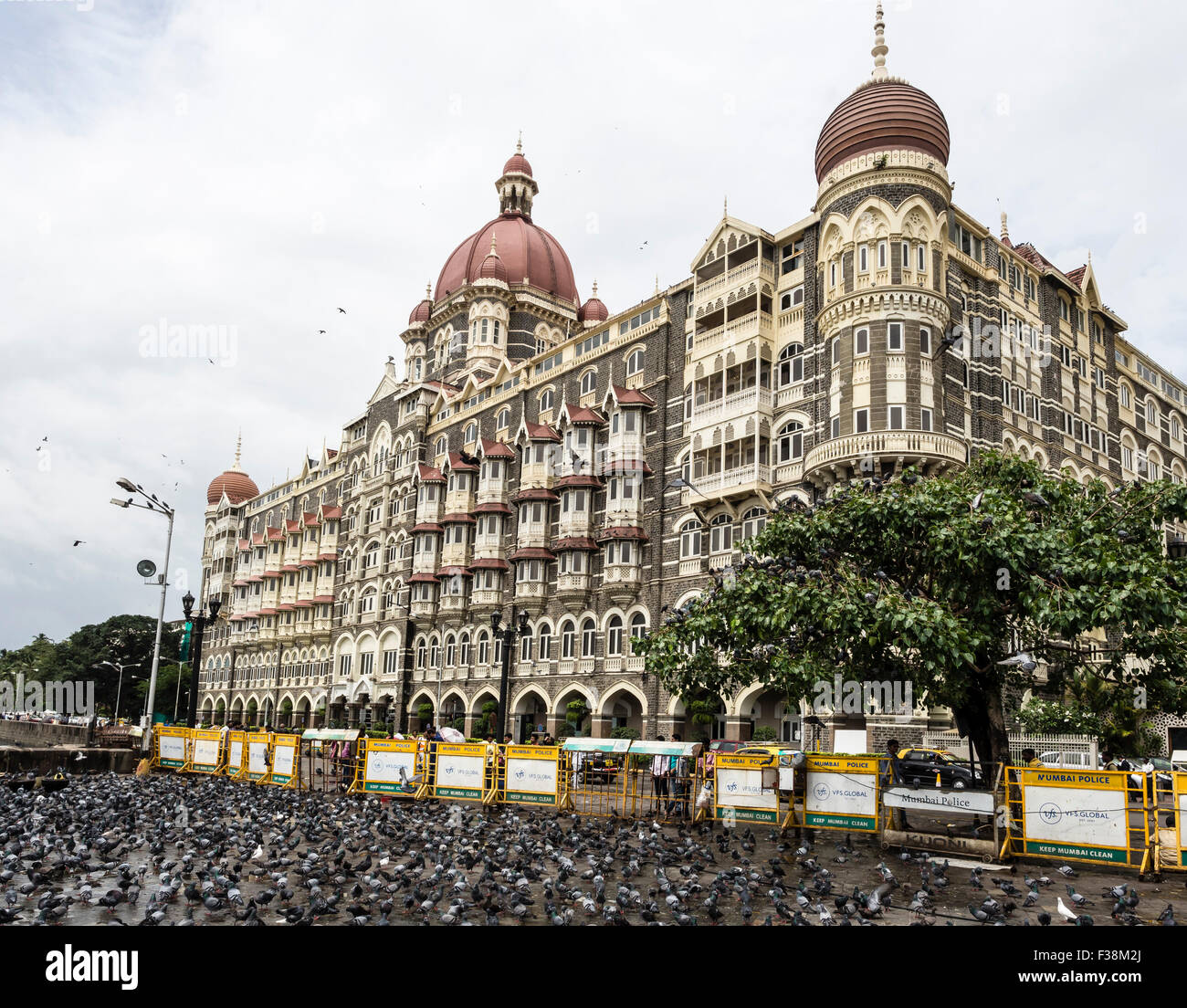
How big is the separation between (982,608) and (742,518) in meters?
18.7

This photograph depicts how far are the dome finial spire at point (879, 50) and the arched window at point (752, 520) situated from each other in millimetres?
15442

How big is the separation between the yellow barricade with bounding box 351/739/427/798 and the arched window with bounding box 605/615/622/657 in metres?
17.4

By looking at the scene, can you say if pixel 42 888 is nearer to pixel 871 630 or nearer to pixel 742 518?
pixel 871 630

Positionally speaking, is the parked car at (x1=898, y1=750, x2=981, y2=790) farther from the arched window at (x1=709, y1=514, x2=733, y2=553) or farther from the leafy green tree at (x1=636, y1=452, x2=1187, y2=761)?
the arched window at (x1=709, y1=514, x2=733, y2=553)

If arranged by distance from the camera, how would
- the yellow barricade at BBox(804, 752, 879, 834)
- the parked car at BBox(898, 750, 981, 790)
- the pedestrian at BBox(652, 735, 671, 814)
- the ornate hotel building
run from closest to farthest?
the yellow barricade at BBox(804, 752, 879, 834) → the pedestrian at BBox(652, 735, 671, 814) → the parked car at BBox(898, 750, 981, 790) → the ornate hotel building

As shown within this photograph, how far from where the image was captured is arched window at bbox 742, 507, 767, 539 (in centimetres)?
3419

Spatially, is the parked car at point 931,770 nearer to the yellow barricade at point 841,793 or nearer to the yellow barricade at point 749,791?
the yellow barricade at point 749,791

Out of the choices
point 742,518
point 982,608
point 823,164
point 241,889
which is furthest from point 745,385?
point 241,889

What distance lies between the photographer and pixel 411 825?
55.4 feet

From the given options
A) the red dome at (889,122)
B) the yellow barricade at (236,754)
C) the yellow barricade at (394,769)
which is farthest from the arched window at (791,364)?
the yellow barricade at (236,754)

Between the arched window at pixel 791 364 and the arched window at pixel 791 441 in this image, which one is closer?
the arched window at pixel 791 441

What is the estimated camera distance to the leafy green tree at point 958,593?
1570cm

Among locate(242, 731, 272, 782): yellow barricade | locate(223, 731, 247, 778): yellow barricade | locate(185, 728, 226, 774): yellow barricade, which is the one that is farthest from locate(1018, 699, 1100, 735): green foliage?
locate(185, 728, 226, 774): yellow barricade

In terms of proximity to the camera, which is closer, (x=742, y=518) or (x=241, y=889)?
(x=241, y=889)
